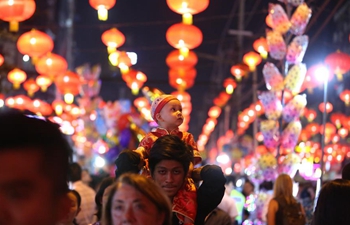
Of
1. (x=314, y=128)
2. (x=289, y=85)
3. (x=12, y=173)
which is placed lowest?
(x=12, y=173)

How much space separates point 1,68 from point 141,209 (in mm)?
17391

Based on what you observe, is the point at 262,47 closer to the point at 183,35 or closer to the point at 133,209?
the point at 183,35

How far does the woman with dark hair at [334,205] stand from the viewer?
3914 mm

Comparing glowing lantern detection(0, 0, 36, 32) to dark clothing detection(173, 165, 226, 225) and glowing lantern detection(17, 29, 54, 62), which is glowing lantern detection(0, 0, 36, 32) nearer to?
glowing lantern detection(17, 29, 54, 62)

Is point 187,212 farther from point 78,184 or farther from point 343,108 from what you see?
point 343,108

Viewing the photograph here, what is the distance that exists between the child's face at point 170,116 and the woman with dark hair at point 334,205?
1196 millimetres

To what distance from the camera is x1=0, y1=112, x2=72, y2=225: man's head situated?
172 cm

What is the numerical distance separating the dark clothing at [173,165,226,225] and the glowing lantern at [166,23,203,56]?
8.49m

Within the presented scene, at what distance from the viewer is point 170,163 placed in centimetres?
404

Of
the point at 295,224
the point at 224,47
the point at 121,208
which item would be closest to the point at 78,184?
the point at 295,224

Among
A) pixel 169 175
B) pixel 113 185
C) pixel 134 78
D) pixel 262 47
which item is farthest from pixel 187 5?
pixel 134 78

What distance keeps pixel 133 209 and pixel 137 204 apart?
29mm

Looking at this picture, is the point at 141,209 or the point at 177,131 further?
the point at 177,131

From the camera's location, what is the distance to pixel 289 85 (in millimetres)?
13492
